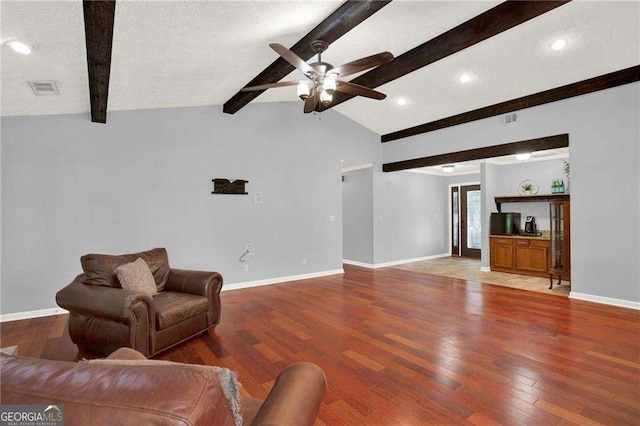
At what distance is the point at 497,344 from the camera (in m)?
3.14

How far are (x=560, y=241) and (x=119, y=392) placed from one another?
6648 mm

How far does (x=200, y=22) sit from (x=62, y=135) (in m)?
2.83

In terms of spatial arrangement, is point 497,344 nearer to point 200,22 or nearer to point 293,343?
point 293,343

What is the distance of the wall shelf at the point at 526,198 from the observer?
20.3 ft

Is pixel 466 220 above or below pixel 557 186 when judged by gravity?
below

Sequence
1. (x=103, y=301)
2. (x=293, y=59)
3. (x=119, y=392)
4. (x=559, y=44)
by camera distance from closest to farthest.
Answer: (x=119, y=392) → (x=103, y=301) → (x=293, y=59) → (x=559, y=44)

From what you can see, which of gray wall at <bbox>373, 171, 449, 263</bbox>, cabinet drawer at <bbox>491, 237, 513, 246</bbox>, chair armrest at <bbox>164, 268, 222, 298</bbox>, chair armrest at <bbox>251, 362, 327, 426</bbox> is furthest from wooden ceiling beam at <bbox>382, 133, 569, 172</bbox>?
chair armrest at <bbox>251, 362, 327, 426</bbox>

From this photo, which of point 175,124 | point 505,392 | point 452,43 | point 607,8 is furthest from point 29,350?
point 607,8

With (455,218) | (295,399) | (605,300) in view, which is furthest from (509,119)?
(295,399)

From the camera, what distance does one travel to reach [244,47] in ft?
11.4

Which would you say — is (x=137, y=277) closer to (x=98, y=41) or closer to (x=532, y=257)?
(x=98, y=41)

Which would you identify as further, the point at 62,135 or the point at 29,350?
the point at 62,135

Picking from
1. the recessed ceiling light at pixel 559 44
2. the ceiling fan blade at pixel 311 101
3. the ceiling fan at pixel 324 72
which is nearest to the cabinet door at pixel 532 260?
the recessed ceiling light at pixel 559 44

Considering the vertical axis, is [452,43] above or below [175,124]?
above
